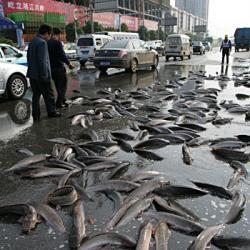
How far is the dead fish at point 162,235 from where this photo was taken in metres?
3.48

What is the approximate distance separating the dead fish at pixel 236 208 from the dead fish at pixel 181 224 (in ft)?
1.47

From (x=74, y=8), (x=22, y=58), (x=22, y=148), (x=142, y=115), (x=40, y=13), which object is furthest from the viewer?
(x=74, y=8)

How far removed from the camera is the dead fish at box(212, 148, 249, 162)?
6.03 meters

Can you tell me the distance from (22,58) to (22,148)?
11.0 metres

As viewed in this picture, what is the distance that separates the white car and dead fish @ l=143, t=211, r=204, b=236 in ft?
28.2

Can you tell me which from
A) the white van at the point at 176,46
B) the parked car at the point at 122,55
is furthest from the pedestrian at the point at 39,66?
the white van at the point at 176,46

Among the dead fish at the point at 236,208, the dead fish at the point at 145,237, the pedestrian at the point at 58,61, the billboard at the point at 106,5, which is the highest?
the billboard at the point at 106,5

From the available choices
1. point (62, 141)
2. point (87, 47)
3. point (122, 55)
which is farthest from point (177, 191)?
point (87, 47)

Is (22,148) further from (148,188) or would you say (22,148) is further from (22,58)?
(22,58)

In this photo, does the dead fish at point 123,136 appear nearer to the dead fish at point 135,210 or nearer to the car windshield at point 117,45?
the dead fish at point 135,210

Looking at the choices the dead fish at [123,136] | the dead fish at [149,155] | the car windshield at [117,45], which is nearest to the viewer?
the dead fish at [149,155]

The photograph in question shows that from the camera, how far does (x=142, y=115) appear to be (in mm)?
9398

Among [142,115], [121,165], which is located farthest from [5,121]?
[121,165]

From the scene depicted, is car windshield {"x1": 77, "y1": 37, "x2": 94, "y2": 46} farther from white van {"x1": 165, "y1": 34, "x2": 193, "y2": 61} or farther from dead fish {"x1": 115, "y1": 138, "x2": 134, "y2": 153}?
dead fish {"x1": 115, "y1": 138, "x2": 134, "y2": 153}
